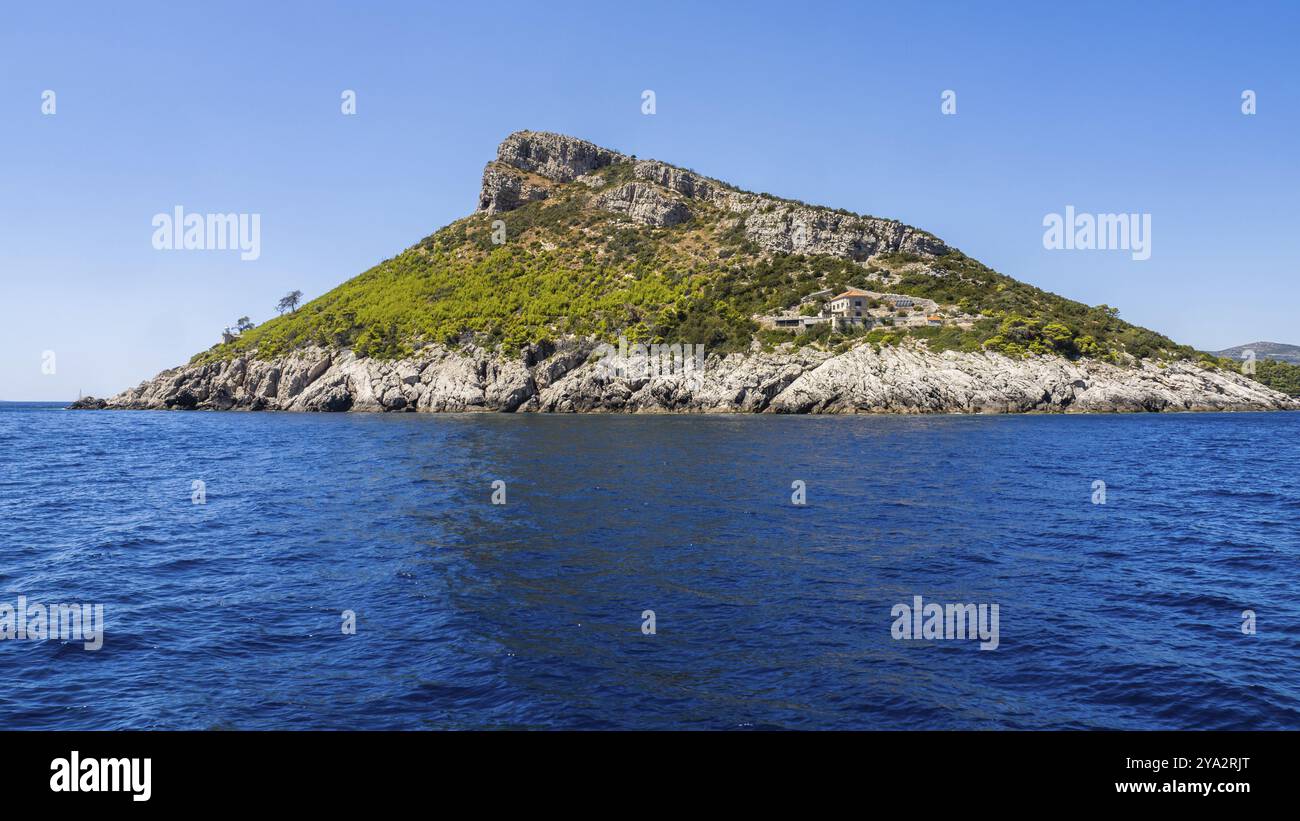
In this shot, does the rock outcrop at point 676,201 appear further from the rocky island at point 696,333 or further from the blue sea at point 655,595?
the blue sea at point 655,595

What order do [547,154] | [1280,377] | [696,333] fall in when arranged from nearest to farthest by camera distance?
[696,333] < [1280,377] < [547,154]

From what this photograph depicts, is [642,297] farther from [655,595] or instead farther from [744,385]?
[655,595]

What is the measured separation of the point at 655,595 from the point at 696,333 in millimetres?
100103

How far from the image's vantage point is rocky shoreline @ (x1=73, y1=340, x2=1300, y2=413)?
320 ft

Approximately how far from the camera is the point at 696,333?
116m

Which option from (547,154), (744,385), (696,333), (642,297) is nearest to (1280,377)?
(744,385)

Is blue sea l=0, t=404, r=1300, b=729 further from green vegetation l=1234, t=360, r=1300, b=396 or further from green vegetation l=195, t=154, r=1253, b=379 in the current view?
green vegetation l=1234, t=360, r=1300, b=396

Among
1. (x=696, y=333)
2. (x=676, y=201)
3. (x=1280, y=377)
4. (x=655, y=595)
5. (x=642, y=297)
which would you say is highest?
(x=676, y=201)

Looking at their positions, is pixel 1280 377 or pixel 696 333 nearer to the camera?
pixel 696 333

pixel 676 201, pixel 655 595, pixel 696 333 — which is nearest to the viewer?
pixel 655 595

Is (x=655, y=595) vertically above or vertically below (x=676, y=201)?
below

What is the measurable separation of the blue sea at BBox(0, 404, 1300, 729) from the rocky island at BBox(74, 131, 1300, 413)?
61347 mm

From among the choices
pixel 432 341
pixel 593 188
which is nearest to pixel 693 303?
pixel 432 341

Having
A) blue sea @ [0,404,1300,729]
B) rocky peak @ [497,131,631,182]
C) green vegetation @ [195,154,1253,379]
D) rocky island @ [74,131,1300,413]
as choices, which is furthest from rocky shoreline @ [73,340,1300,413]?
rocky peak @ [497,131,631,182]
